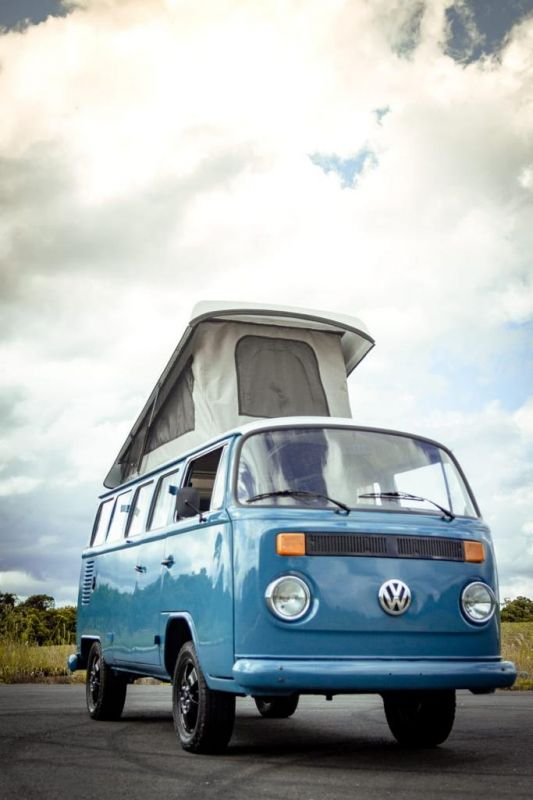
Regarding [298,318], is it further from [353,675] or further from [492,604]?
[353,675]

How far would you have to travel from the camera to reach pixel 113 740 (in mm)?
8016

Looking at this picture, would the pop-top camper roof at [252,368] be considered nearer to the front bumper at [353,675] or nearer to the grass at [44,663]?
the front bumper at [353,675]

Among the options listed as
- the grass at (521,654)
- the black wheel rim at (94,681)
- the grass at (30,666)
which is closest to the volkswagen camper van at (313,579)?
Result: the black wheel rim at (94,681)

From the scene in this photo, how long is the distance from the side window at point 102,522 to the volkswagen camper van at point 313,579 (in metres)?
1.88

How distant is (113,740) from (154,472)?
2368 mm

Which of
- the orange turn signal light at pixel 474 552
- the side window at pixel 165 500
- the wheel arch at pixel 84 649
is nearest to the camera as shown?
the orange turn signal light at pixel 474 552

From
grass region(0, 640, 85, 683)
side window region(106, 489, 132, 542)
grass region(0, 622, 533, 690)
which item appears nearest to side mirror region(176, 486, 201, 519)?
side window region(106, 489, 132, 542)

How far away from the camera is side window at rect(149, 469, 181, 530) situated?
8125 millimetres

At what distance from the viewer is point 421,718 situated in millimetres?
7586

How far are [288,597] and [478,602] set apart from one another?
1384 millimetres

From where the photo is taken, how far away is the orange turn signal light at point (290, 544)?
6258mm

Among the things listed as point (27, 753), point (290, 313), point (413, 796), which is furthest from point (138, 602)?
point (290, 313)

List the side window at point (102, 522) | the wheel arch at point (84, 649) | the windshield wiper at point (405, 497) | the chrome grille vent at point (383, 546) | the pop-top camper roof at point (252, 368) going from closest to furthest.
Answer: the chrome grille vent at point (383, 546) < the windshield wiper at point (405, 497) < the wheel arch at point (84, 649) < the side window at point (102, 522) < the pop-top camper roof at point (252, 368)

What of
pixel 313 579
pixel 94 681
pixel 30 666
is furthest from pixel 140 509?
pixel 30 666
